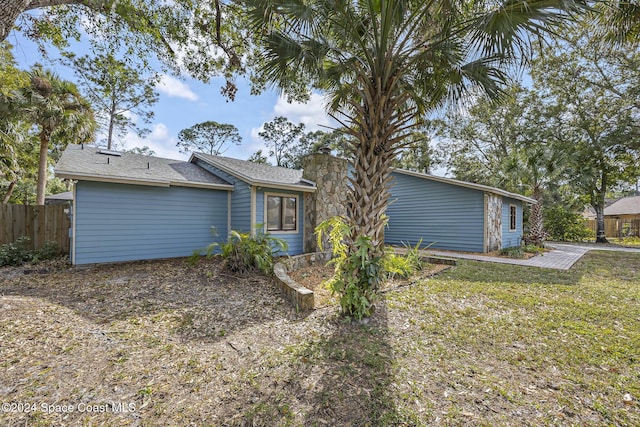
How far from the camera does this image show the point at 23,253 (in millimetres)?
7387

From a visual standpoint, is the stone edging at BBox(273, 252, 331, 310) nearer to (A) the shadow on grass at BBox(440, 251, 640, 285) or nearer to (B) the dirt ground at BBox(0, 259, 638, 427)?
(B) the dirt ground at BBox(0, 259, 638, 427)

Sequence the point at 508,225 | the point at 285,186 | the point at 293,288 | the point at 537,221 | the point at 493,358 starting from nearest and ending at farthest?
the point at 493,358
the point at 293,288
the point at 285,186
the point at 508,225
the point at 537,221

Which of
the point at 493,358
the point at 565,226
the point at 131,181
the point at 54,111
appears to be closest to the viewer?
the point at 493,358

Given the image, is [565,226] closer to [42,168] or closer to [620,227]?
[620,227]

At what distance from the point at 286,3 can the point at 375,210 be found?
3.13 m

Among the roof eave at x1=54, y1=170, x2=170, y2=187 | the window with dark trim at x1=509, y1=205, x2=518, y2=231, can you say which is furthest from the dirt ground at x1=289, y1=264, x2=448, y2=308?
the window with dark trim at x1=509, y1=205, x2=518, y2=231

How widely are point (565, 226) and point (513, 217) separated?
8235 mm

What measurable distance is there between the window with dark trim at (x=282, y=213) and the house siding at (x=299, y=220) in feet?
0.51

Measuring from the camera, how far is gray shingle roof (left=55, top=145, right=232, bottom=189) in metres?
6.63

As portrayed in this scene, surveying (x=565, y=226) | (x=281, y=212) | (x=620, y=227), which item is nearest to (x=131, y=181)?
(x=281, y=212)

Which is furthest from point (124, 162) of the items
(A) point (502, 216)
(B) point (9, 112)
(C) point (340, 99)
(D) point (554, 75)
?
(D) point (554, 75)

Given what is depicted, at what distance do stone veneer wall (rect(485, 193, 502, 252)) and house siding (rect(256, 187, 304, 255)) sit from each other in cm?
716

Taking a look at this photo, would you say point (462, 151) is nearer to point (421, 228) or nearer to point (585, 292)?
point (421, 228)

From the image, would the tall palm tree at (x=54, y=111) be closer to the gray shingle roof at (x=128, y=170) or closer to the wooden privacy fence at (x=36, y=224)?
the gray shingle roof at (x=128, y=170)
